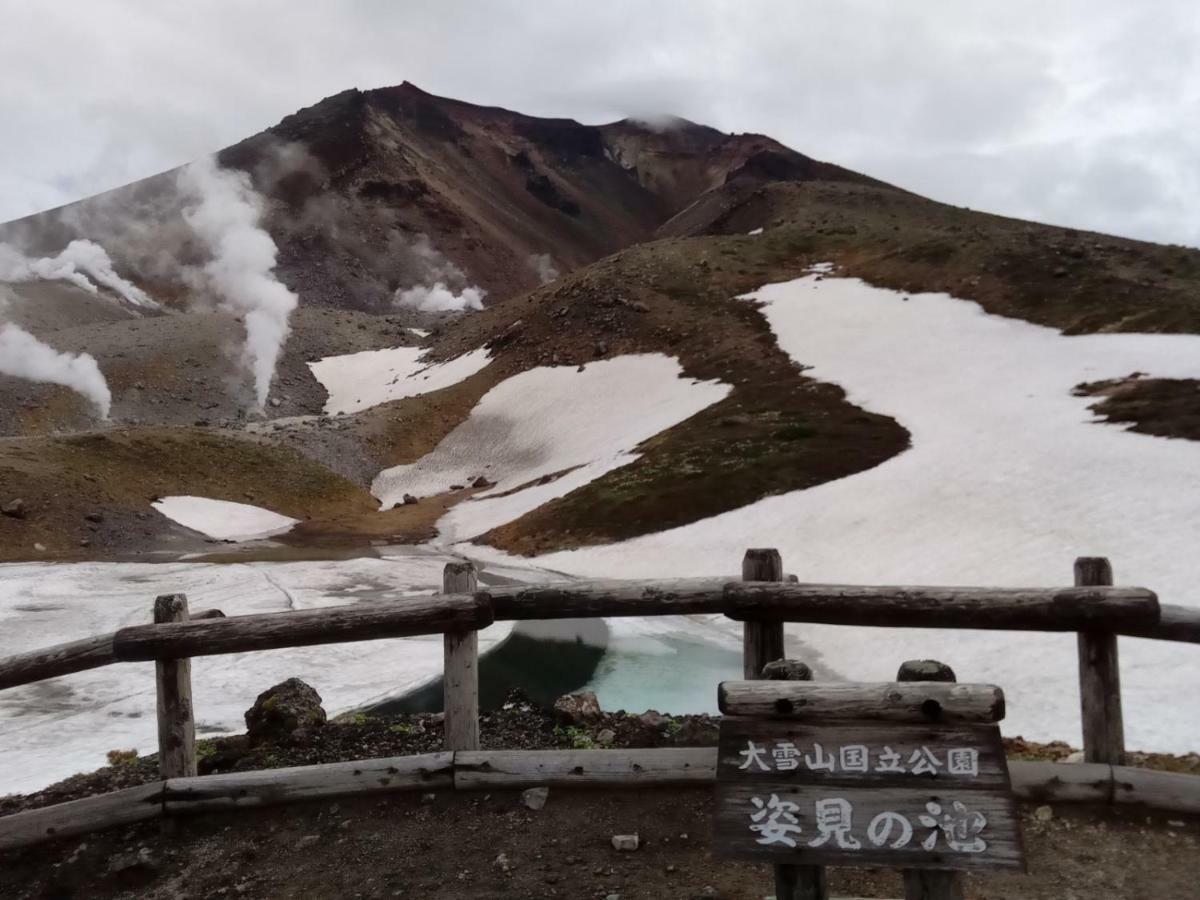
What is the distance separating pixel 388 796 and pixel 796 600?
4150mm

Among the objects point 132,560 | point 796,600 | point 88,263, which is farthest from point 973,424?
point 88,263

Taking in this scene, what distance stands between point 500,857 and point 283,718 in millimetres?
4289

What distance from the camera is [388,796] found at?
7926 millimetres

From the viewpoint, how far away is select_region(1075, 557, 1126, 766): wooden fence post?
24.1 feet

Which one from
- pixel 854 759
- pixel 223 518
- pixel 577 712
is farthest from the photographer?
pixel 223 518

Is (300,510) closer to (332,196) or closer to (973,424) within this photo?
(973,424)

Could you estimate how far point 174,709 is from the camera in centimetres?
776

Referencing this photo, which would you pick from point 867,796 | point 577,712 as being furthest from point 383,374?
point 867,796

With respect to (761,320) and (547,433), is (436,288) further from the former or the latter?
(547,433)

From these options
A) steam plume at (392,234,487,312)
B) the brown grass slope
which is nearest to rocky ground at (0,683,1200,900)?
the brown grass slope

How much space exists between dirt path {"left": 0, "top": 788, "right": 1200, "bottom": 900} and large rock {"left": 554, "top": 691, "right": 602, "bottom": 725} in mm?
2749

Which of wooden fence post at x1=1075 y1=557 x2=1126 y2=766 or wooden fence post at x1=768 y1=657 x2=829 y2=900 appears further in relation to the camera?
wooden fence post at x1=1075 y1=557 x2=1126 y2=766

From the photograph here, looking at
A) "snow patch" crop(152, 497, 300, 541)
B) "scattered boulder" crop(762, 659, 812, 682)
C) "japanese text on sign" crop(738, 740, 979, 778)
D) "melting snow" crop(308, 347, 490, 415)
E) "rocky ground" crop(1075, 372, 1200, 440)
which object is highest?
"melting snow" crop(308, 347, 490, 415)

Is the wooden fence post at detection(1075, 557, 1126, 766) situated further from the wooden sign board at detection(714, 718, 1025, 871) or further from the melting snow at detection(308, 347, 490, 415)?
the melting snow at detection(308, 347, 490, 415)
